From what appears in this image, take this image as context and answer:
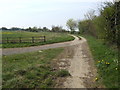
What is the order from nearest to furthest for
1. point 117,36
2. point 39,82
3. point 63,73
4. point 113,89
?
point 113,89 < point 39,82 < point 63,73 < point 117,36

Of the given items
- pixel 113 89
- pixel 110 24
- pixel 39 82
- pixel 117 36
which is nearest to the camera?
pixel 113 89

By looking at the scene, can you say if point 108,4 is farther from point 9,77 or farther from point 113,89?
point 9,77

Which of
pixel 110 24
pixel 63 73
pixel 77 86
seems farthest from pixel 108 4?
pixel 77 86

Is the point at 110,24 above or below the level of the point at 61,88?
above

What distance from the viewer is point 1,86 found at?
13.1ft

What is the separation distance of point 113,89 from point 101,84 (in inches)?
18.4

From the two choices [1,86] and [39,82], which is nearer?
[1,86]

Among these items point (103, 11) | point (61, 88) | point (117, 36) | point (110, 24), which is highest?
point (103, 11)

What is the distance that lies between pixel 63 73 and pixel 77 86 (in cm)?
119

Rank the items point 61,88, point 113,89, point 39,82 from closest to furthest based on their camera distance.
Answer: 1. point 113,89
2. point 61,88
3. point 39,82

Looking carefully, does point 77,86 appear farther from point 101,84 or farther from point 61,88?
point 101,84

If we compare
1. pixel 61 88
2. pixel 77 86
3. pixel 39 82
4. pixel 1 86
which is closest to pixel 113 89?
pixel 77 86

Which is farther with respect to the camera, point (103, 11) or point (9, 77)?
point (103, 11)

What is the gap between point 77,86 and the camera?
13.2 ft
